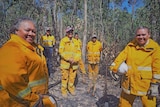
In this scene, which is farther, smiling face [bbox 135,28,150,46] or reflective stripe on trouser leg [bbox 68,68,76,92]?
reflective stripe on trouser leg [bbox 68,68,76,92]

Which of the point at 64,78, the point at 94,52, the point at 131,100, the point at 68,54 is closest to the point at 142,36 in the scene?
the point at 131,100

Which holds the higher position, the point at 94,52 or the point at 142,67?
the point at 142,67

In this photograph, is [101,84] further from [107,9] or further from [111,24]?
[111,24]

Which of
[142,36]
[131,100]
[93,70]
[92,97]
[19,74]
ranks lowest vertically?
[92,97]

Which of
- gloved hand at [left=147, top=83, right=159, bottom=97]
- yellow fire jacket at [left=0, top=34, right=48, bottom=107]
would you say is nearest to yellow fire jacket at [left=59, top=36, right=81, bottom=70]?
gloved hand at [left=147, top=83, right=159, bottom=97]

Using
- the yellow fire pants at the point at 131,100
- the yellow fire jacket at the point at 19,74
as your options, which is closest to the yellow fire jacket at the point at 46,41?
the yellow fire pants at the point at 131,100

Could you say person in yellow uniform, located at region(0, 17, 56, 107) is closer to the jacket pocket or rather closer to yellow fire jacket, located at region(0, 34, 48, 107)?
yellow fire jacket, located at region(0, 34, 48, 107)

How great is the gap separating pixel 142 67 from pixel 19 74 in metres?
2.51

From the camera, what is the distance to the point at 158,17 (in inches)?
623

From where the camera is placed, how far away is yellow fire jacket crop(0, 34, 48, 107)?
7.18ft

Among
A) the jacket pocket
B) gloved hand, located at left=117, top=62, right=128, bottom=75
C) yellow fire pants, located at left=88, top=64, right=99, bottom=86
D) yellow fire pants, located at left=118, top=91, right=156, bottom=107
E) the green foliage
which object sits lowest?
yellow fire pants, located at left=88, top=64, right=99, bottom=86

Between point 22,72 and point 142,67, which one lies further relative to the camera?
point 142,67

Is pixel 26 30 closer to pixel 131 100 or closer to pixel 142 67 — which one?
pixel 142 67

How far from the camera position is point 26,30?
2.62 meters
